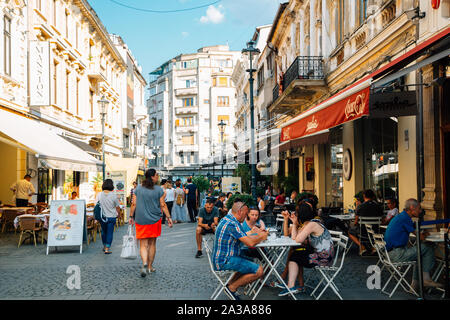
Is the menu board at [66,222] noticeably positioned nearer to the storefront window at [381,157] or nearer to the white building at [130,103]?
the storefront window at [381,157]

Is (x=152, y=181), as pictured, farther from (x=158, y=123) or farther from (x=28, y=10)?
(x=158, y=123)

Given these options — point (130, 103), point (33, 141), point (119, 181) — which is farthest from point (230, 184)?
point (130, 103)

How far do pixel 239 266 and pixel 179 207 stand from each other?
41.6 ft

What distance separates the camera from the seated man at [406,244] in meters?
6.28

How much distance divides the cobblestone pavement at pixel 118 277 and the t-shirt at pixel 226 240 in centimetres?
79

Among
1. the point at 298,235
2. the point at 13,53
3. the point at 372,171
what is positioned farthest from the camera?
the point at 13,53

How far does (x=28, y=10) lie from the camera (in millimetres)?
16938

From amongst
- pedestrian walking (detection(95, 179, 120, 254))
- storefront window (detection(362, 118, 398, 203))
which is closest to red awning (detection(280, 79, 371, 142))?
storefront window (detection(362, 118, 398, 203))

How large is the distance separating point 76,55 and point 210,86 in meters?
42.4

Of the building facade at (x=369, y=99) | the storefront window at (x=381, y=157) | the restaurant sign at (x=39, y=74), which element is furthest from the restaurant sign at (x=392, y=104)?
the restaurant sign at (x=39, y=74)

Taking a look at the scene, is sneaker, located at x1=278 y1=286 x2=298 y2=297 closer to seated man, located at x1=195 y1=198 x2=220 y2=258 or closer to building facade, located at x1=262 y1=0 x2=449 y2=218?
building facade, located at x1=262 y1=0 x2=449 y2=218

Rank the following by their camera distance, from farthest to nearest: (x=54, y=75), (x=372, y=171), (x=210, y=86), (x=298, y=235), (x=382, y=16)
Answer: (x=210, y=86) < (x=54, y=75) < (x=372, y=171) < (x=382, y=16) < (x=298, y=235)

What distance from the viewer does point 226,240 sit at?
5.82 metres

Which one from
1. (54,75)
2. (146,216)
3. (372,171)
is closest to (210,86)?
(54,75)
